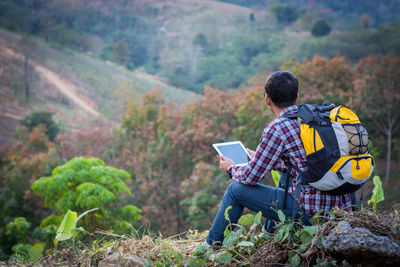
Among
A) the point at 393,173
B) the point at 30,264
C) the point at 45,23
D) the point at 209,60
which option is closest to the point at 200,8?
the point at 209,60

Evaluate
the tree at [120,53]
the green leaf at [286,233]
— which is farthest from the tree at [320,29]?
the green leaf at [286,233]

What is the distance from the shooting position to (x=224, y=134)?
448 inches

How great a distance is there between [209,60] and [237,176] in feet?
134

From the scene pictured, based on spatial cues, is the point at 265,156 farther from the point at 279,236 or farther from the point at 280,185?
the point at 279,236

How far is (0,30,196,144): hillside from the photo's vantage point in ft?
86.7

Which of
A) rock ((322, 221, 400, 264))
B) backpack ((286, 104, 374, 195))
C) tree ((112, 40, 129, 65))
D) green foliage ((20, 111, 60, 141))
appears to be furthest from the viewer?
tree ((112, 40, 129, 65))

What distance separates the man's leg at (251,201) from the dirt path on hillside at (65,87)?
28540 millimetres

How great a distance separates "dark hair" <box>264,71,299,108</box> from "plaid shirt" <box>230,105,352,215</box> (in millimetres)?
54

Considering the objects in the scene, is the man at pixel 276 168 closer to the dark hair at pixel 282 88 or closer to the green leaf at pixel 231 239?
the dark hair at pixel 282 88

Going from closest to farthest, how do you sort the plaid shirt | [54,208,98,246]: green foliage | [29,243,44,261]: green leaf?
the plaid shirt → [29,243,44,261]: green leaf → [54,208,98,246]: green foliage

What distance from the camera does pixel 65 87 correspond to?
102ft

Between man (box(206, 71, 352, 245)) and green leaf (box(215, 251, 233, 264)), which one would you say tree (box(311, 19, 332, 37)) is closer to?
man (box(206, 71, 352, 245))

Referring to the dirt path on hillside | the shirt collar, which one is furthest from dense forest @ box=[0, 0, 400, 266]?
the shirt collar

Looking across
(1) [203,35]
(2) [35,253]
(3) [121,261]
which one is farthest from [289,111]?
(1) [203,35]
